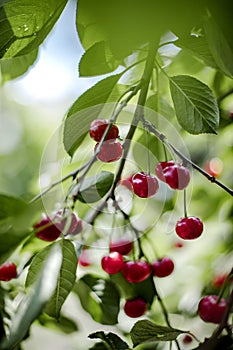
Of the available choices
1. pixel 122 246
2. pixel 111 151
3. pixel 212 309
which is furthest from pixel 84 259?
pixel 111 151

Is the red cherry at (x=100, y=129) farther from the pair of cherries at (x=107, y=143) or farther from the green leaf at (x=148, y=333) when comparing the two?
the green leaf at (x=148, y=333)

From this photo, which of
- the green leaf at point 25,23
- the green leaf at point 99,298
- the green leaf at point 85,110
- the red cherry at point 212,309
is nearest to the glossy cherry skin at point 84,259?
Result: the green leaf at point 99,298

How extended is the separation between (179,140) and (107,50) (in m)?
0.29

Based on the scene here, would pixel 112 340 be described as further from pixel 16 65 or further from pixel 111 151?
pixel 16 65

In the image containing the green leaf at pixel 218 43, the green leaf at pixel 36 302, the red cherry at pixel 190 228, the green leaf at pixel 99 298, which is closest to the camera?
the green leaf at pixel 36 302

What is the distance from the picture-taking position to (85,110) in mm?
606

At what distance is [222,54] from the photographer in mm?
496

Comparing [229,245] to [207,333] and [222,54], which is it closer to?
[207,333]

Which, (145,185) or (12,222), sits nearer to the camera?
(12,222)

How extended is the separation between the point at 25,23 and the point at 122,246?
1.35 ft

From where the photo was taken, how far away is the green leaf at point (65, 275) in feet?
1.90

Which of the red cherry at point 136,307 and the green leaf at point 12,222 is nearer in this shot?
the green leaf at point 12,222

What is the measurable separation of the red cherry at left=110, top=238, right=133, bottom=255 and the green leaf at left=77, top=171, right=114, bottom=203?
0.53ft

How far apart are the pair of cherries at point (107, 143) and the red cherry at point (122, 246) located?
0.26 m
